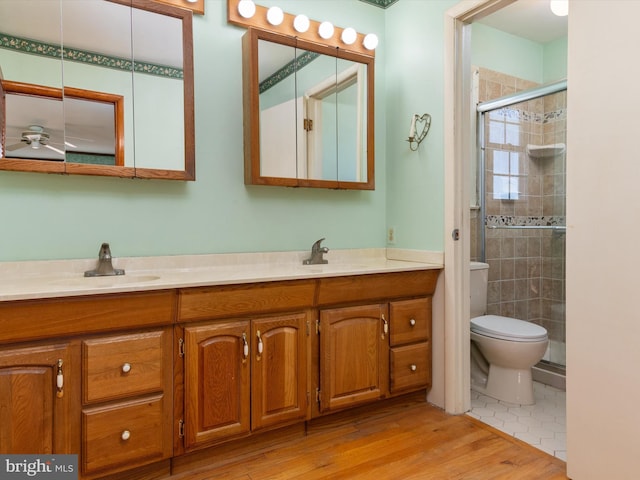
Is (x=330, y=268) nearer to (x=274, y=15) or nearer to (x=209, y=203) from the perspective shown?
(x=209, y=203)

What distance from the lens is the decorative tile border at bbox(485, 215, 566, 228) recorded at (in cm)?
317

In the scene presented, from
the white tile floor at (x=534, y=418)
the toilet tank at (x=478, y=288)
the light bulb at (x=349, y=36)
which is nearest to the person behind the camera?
the white tile floor at (x=534, y=418)

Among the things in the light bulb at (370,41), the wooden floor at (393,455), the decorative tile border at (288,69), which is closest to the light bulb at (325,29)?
the decorative tile border at (288,69)

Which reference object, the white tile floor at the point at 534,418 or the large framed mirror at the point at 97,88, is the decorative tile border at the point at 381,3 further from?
the white tile floor at the point at 534,418

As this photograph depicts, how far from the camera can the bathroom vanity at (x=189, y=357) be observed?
4.56 feet

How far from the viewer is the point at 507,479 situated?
1629 millimetres

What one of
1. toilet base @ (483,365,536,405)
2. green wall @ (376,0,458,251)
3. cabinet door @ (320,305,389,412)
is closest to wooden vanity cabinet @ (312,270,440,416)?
cabinet door @ (320,305,389,412)

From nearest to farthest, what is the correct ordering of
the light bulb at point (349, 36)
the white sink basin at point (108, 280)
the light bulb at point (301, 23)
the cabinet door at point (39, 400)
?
the cabinet door at point (39, 400) → the white sink basin at point (108, 280) → the light bulb at point (301, 23) → the light bulb at point (349, 36)

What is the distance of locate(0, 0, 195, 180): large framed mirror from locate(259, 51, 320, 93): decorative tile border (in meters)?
0.38

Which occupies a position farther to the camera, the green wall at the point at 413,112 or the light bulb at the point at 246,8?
the green wall at the point at 413,112

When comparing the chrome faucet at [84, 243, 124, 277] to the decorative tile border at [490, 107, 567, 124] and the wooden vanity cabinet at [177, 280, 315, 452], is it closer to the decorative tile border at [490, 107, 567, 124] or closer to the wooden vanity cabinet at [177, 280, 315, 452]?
the wooden vanity cabinet at [177, 280, 315, 452]

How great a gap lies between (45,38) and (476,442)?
8.47 ft

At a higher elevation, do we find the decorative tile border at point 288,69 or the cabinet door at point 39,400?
the decorative tile border at point 288,69

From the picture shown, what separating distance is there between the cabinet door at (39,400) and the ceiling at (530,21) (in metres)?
3.18
